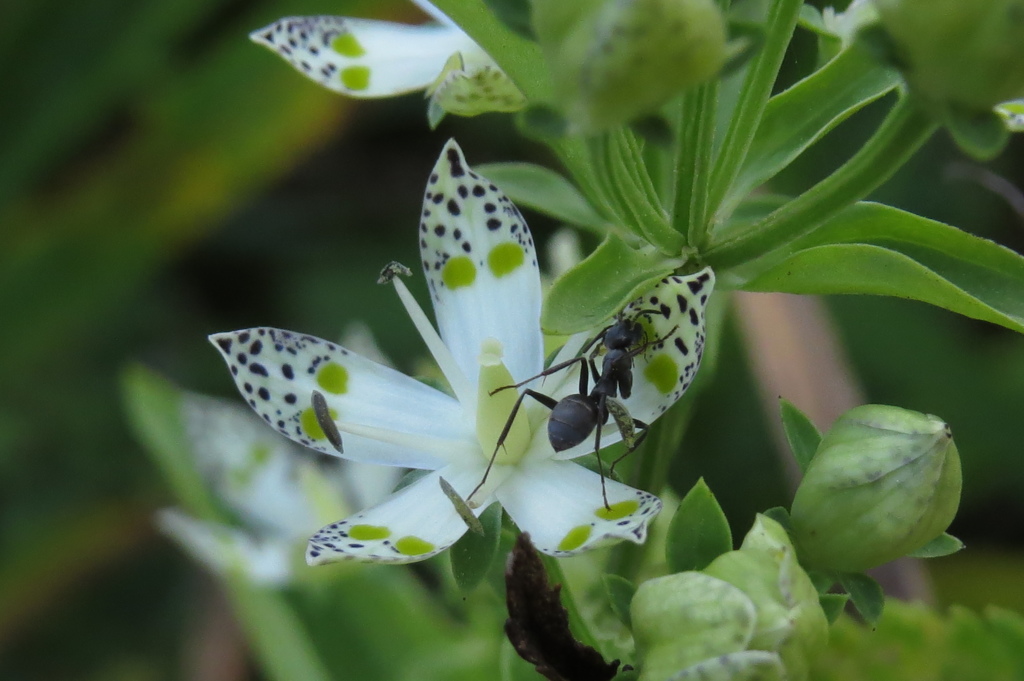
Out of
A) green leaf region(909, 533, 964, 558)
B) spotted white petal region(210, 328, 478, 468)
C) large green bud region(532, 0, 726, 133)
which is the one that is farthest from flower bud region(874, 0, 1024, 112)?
spotted white petal region(210, 328, 478, 468)

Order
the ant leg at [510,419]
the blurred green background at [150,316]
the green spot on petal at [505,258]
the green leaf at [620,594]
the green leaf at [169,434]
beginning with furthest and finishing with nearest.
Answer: the blurred green background at [150,316], the green leaf at [169,434], the green spot on petal at [505,258], the ant leg at [510,419], the green leaf at [620,594]

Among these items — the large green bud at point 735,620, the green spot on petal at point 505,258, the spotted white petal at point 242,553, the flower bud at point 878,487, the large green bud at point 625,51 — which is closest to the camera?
the large green bud at point 625,51

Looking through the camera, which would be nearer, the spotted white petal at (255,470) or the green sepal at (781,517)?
the green sepal at (781,517)

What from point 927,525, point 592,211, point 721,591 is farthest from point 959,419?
point 721,591

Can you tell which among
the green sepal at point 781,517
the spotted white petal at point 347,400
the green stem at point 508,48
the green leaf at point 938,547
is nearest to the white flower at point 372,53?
the green stem at point 508,48

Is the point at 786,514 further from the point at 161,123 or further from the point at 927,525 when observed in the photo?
the point at 161,123

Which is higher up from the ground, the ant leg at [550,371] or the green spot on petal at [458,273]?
the green spot on petal at [458,273]

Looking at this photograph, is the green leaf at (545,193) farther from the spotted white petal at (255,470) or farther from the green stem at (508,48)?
the spotted white petal at (255,470)

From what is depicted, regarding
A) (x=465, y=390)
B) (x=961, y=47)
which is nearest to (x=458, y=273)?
(x=465, y=390)

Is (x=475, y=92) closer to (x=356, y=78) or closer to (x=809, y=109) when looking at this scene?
(x=356, y=78)
